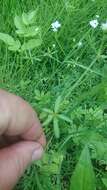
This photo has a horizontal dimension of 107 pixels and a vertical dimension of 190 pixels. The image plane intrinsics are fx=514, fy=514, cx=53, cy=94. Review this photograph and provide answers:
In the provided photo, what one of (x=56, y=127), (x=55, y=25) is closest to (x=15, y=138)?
(x=56, y=127)

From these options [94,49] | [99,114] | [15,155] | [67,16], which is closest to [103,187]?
[99,114]

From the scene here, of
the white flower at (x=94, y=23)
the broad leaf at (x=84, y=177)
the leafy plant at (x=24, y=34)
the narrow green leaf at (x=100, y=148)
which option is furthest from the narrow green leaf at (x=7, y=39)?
the broad leaf at (x=84, y=177)

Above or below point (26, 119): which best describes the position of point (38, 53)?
above

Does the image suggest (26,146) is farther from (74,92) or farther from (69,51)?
(69,51)

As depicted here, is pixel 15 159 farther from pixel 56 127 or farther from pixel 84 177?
pixel 56 127

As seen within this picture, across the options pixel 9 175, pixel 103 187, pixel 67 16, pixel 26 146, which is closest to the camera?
pixel 9 175

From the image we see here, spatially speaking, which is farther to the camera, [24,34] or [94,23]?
[94,23]

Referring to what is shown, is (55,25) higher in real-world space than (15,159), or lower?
higher

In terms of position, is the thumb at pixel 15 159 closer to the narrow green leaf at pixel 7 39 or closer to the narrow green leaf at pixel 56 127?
the narrow green leaf at pixel 56 127
